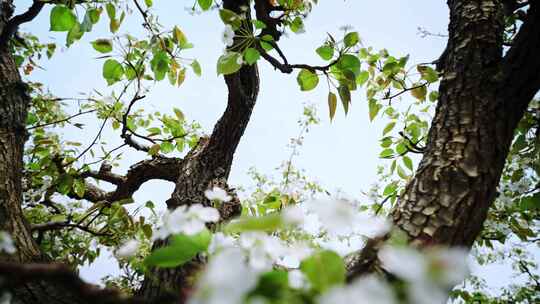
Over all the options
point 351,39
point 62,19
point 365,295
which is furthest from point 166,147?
point 365,295

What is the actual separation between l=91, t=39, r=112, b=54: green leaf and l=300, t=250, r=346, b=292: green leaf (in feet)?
4.28

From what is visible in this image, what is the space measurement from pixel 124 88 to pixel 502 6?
5.81 ft

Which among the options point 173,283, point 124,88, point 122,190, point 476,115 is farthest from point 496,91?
point 122,190

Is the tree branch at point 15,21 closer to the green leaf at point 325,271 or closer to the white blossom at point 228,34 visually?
the white blossom at point 228,34

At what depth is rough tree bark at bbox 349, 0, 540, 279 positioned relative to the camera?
2.29 feet

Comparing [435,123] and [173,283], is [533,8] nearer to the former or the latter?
[435,123]

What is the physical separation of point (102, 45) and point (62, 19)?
0.61 feet

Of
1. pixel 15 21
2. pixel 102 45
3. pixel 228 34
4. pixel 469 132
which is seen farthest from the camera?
pixel 15 21

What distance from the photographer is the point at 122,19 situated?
141cm

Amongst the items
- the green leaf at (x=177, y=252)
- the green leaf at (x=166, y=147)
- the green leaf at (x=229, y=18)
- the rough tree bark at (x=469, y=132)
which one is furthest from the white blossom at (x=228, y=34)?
the green leaf at (x=166, y=147)

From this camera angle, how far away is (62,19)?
108 centimetres

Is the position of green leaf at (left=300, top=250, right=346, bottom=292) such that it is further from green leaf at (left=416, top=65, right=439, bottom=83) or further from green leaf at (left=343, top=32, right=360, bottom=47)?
green leaf at (left=416, top=65, right=439, bottom=83)

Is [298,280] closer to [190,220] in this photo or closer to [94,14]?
[190,220]

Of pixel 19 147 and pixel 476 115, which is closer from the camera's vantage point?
pixel 476 115
